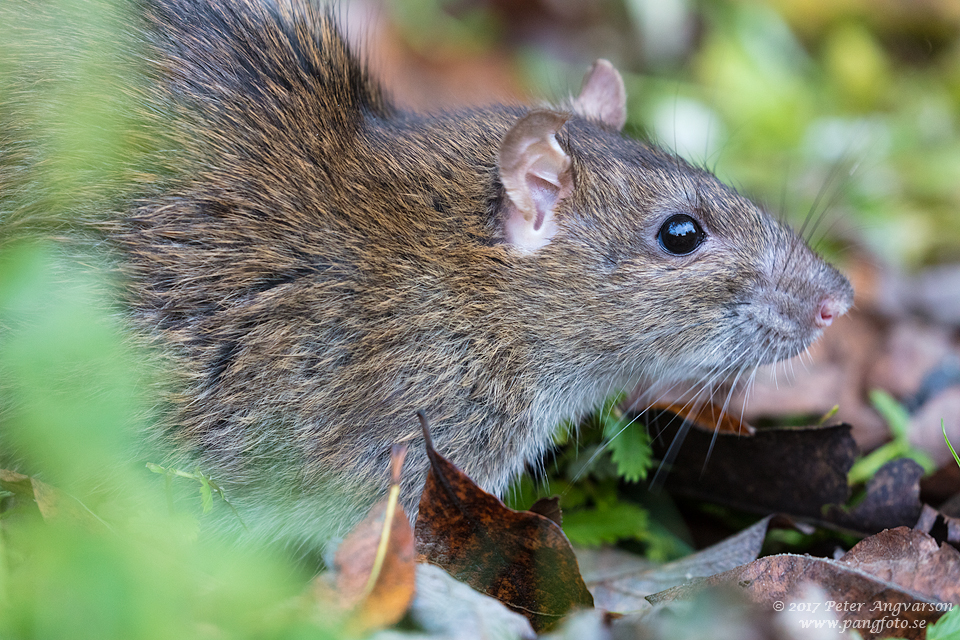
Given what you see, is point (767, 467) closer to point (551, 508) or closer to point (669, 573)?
point (669, 573)

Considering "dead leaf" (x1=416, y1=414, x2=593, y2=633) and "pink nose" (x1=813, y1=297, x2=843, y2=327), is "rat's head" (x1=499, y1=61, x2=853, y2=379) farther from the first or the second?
"dead leaf" (x1=416, y1=414, x2=593, y2=633)

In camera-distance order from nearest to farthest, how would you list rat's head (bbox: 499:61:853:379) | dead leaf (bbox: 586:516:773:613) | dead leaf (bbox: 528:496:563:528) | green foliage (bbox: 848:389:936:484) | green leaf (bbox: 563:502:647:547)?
dead leaf (bbox: 528:496:563:528) < dead leaf (bbox: 586:516:773:613) < rat's head (bbox: 499:61:853:379) < green leaf (bbox: 563:502:647:547) < green foliage (bbox: 848:389:936:484)

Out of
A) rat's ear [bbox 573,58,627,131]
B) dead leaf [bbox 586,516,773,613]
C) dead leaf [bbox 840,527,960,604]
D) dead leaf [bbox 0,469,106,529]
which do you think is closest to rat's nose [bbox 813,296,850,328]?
dead leaf [bbox 586,516,773,613]

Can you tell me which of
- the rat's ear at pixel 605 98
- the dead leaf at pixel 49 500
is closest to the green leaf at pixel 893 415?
the rat's ear at pixel 605 98

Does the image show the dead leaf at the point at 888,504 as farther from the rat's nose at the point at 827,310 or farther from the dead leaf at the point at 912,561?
the dead leaf at the point at 912,561

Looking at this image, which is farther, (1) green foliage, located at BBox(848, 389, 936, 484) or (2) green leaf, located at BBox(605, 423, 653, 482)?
(1) green foliage, located at BBox(848, 389, 936, 484)

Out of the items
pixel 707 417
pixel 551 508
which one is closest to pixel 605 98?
pixel 707 417

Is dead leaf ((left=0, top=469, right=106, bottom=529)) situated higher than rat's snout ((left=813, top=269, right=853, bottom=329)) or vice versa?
rat's snout ((left=813, top=269, right=853, bottom=329))
